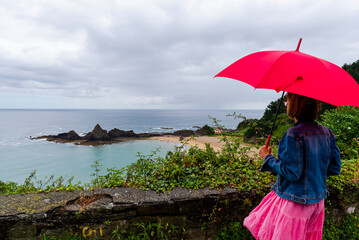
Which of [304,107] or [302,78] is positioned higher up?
[302,78]

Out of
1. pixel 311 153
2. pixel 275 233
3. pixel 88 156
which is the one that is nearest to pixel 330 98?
pixel 311 153

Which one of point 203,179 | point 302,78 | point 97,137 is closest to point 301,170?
point 302,78

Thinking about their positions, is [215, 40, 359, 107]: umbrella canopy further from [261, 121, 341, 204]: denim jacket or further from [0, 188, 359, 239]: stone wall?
[0, 188, 359, 239]: stone wall

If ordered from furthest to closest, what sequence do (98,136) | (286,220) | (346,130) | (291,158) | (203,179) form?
(98,136) → (346,130) → (203,179) → (286,220) → (291,158)

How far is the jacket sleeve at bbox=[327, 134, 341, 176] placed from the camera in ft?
5.81

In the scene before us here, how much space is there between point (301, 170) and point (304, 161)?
10cm

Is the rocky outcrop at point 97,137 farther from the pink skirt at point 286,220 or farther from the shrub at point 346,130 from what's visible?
the pink skirt at point 286,220

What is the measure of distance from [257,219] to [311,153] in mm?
1023

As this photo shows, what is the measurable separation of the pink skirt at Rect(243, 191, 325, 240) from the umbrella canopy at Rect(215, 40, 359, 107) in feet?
3.42

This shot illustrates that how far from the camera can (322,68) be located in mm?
1731

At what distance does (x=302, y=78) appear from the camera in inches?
62.4

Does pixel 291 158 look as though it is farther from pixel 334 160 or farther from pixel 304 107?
pixel 334 160

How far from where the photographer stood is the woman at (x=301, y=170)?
5.24 ft

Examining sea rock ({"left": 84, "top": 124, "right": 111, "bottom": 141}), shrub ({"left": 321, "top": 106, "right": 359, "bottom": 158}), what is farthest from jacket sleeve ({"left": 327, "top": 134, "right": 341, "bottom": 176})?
sea rock ({"left": 84, "top": 124, "right": 111, "bottom": 141})
